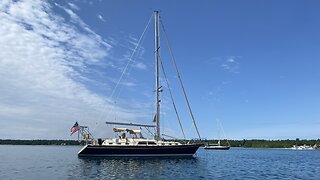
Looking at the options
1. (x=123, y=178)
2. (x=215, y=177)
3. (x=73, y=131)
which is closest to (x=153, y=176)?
(x=123, y=178)

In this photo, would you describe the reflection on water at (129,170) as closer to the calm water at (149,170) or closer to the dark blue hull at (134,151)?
the calm water at (149,170)

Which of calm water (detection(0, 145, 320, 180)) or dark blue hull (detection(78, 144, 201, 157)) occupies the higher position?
dark blue hull (detection(78, 144, 201, 157))

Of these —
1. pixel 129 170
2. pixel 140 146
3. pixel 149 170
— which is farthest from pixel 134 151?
pixel 149 170

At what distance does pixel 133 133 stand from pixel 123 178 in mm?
36067

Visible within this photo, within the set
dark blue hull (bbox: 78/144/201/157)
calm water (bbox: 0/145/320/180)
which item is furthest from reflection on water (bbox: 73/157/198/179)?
dark blue hull (bbox: 78/144/201/157)

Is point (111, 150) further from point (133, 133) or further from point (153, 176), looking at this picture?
point (153, 176)

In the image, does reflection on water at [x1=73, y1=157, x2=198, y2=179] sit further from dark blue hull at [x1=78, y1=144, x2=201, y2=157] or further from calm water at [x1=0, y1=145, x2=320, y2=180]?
dark blue hull at [x1=78, y1=144, x2=201, y2=157]

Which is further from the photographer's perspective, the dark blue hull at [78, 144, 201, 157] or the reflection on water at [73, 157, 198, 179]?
the dark blue hull at [78, 144, 201, 157]

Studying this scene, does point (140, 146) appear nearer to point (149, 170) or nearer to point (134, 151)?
point (134, 151)

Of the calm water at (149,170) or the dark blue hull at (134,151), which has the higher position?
the dark blue hull at (134,151)

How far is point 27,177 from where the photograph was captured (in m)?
40.6

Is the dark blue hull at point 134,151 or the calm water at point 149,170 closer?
the calm water at point 149,170

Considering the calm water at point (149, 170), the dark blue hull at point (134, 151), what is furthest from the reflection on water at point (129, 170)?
the dark blue hull at point (134, 151)

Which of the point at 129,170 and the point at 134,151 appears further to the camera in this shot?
the point at 134,151
